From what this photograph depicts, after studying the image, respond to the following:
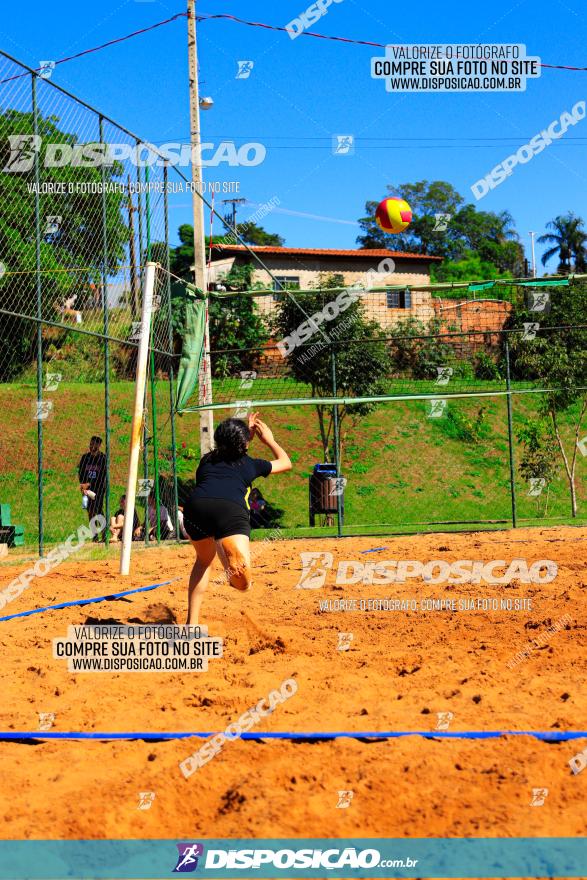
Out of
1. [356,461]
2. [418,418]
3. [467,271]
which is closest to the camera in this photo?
[356,461]

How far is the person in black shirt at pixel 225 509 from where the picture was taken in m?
6.25

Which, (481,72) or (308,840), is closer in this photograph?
(308,840)

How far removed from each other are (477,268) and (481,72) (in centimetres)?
4900

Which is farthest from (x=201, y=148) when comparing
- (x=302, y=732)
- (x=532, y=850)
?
(x=532, y=850)

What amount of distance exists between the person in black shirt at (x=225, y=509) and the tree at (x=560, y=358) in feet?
36.1

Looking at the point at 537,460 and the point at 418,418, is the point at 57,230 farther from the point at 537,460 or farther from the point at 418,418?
the point at 418,418

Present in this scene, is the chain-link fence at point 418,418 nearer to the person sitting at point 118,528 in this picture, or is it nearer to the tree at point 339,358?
the tree at point 339,358

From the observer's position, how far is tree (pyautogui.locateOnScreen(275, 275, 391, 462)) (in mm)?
19078

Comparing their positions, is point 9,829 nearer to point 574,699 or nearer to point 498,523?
point 574,699

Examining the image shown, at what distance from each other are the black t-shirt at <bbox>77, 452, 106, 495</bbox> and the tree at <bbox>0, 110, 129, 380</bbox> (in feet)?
7.20

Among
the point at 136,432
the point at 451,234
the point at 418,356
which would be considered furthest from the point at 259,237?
the point at 136,432

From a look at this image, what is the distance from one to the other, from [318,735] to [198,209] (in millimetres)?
14653

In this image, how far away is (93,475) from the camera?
1362 cm

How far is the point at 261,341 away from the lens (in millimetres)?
29922
